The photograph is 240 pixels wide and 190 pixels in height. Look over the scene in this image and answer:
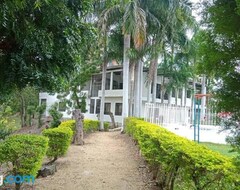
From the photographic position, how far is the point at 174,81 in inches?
985

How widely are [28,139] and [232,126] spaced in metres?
3.72

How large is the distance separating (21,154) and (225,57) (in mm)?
3705

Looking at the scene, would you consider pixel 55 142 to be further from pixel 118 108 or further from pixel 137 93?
pixel 118 108

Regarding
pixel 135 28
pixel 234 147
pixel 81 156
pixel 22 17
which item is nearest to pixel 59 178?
pixel 81 156

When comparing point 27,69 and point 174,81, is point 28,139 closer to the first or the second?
point 27,69

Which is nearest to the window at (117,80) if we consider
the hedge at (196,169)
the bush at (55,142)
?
the bush at (55,142)

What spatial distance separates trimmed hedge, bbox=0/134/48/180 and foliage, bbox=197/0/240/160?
11.3 feet

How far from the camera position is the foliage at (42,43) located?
4.07 metres

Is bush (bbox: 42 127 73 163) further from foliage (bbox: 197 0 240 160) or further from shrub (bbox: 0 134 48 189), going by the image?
foliage (bbox: 197 0 240 160)

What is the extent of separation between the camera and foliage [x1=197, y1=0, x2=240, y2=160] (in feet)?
7.54

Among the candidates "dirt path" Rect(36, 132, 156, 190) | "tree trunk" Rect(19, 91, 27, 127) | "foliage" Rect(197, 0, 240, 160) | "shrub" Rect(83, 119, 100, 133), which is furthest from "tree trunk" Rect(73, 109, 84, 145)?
"tree trunk" Rect(19, 91, 27, 127)

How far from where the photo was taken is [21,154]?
450cm

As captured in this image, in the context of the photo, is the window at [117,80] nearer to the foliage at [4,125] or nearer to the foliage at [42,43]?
the foliage at [4,125]

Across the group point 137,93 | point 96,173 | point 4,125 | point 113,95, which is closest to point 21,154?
point 96,173
